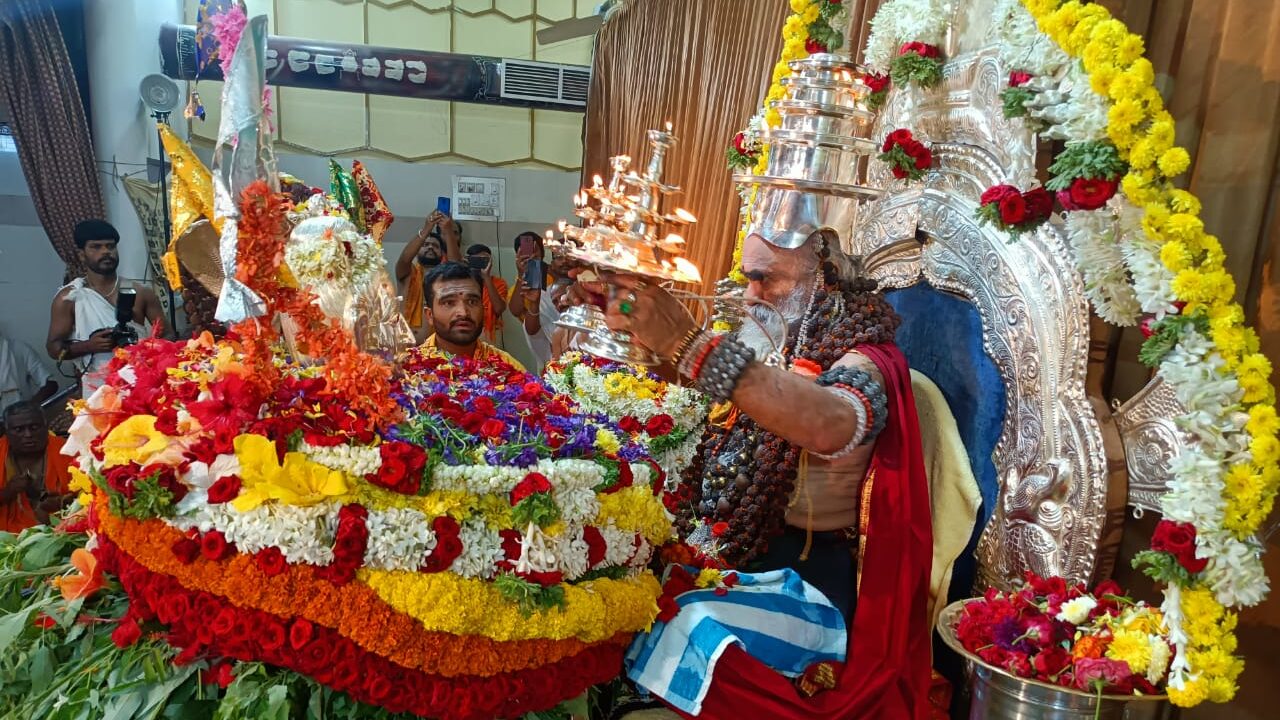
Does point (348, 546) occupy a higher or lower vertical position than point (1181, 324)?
lower

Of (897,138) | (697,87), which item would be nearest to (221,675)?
(897,138)

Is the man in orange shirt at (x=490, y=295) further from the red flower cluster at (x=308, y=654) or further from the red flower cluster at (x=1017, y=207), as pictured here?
the red flower cluster at (x=308, y=654)

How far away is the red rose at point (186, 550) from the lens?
157 cm

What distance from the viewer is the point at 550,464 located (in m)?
1.69

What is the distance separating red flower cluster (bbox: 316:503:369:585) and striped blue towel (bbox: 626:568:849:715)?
744mm

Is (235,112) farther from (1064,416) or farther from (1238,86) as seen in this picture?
(1238,86)

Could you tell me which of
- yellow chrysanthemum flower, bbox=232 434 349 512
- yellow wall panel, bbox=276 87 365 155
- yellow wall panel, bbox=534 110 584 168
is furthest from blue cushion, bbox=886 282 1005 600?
yellow wall panel, bbox=276 87 365 155

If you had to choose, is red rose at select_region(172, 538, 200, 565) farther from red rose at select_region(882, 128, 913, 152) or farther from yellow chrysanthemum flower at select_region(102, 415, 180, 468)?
red rose at select_region(882, 128, 913, 152)

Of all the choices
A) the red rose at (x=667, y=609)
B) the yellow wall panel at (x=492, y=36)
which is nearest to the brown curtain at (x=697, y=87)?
the yellow wall panel at (x=492, y=36)

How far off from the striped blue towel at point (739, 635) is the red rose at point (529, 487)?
0.57 metres

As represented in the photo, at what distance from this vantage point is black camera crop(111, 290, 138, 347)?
4910 millimetres

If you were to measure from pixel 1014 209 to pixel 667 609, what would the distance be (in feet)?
4.48

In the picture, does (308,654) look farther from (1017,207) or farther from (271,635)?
(1017,207)

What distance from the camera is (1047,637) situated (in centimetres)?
192
